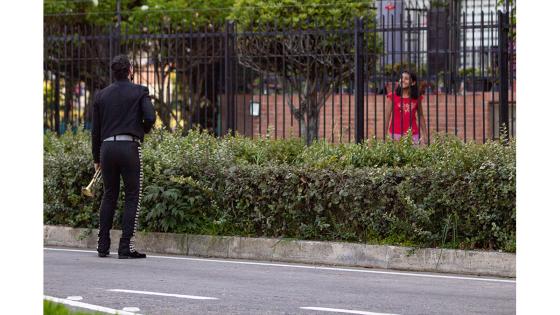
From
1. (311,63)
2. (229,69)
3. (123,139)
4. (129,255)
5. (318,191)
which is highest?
(311,63)

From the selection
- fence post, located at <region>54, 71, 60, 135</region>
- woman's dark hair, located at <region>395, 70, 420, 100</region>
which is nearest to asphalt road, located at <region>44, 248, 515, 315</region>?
woman's dark hair, located at <region>395, 70, 420, 100</region>

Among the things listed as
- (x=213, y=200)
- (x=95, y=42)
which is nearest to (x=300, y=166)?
(x=213, y=200)

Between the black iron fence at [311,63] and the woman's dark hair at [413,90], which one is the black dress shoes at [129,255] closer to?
the black iron fence at [311,63]

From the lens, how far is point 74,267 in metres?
9.86

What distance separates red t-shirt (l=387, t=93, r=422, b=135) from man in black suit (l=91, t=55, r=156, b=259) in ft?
15.0

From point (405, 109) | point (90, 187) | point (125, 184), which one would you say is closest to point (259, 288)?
point (125, 184)

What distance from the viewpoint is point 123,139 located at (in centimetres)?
1063

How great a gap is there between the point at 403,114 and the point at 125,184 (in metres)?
4.93

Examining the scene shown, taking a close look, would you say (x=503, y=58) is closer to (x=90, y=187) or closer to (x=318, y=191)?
(x=318, y=191)

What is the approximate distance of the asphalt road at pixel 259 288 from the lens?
24.4ft
